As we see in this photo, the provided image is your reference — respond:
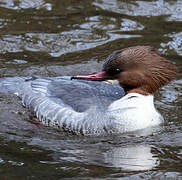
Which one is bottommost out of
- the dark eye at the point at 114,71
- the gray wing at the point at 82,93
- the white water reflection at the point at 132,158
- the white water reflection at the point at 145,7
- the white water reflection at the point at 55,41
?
the white water reflection at the point at 132,158

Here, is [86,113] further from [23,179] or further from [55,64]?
[55,64]

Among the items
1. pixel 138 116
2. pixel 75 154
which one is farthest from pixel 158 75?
pixel 75 154

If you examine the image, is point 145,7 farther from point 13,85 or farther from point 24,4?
point 13,85

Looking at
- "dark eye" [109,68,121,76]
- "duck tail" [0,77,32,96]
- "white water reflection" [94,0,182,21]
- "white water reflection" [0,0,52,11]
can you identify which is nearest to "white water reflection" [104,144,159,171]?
→ "dark eye" [109,68,121,76]

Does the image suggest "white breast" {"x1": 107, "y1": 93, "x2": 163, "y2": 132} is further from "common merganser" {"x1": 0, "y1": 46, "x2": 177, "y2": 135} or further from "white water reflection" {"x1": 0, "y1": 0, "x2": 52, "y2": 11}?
"white water reflection" {"x1": 0, "y1": 0, "x2": 52, "y2": 11}

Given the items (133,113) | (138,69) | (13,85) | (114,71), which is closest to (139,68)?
(138,69)

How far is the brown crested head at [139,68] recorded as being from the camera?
604cm

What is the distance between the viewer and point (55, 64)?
817 centimetres

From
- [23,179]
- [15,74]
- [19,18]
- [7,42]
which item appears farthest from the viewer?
[19,18]

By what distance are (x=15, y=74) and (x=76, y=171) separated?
3.07 metres

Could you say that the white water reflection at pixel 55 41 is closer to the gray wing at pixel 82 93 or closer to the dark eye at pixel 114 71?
the gray wing at pixel 82 93

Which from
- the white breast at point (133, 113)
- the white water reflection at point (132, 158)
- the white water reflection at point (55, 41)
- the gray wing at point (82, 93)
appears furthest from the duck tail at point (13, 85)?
the white water reflection at point (132, 158)

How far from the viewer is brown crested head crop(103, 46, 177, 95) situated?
604 cm

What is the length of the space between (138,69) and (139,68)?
2cm
